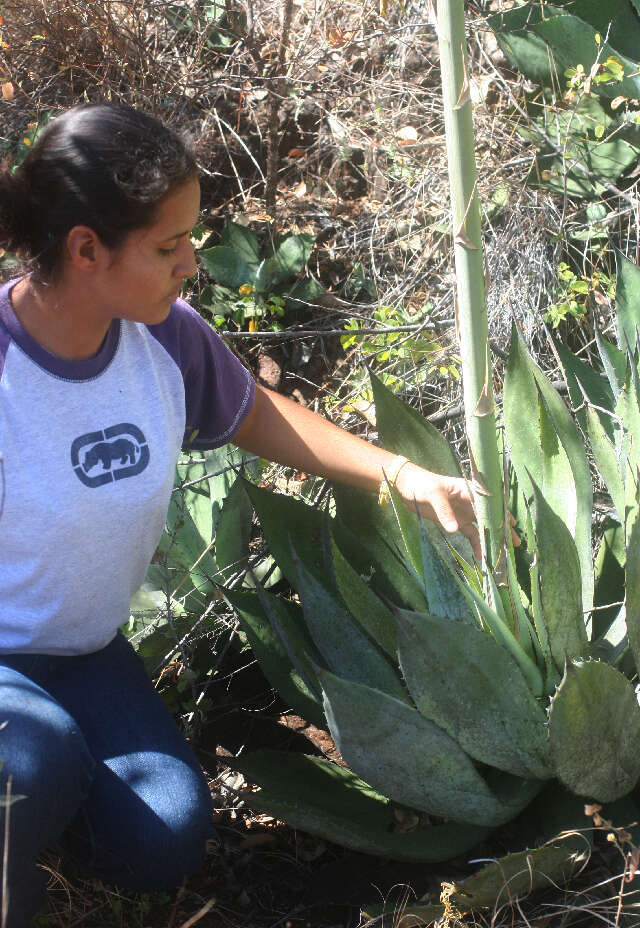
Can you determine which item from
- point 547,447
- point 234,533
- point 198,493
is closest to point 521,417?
point 547,447

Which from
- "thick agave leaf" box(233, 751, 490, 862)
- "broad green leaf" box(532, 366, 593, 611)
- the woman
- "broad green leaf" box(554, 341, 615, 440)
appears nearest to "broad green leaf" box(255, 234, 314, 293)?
"broad green leaf" box(554, 341, 615, 440)

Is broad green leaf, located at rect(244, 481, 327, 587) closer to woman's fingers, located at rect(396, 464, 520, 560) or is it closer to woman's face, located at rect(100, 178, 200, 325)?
woman's fingers, located at rect(396, 464, 520, 560)

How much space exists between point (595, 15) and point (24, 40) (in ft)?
7.07

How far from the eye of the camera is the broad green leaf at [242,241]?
3502 mm

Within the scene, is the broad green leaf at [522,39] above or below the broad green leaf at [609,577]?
above

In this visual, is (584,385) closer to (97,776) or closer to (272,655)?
(272,655)

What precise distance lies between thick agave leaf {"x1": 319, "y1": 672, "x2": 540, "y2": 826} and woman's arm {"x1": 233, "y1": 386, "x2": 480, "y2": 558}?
1.26 ft

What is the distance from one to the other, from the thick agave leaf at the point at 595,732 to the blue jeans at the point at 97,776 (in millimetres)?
651

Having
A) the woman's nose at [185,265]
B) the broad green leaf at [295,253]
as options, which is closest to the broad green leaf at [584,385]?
the woman's nose at [185,265]

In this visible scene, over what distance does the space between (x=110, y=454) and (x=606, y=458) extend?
0.88 meters

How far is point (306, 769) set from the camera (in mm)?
1704

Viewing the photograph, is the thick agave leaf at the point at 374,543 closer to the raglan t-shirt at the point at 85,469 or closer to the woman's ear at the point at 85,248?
the raglan t-shirt at the point at 85,469

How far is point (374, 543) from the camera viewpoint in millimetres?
1871

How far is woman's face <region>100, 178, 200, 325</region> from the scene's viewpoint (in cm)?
152
